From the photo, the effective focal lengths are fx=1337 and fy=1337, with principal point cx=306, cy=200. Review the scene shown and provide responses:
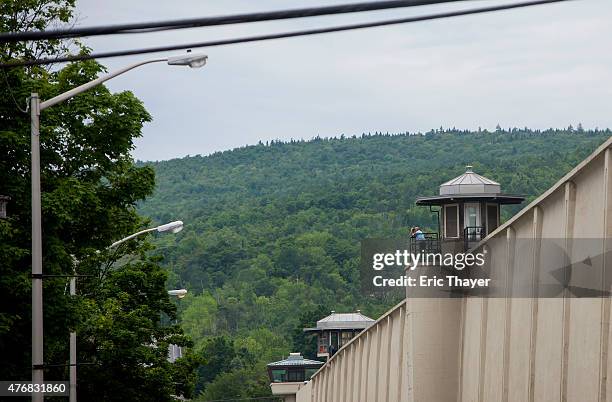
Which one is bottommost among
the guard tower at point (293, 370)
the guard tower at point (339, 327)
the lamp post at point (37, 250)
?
the guard tower at point (293, 370)

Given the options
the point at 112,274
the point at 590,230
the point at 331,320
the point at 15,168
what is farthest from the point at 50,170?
the point at 331,320

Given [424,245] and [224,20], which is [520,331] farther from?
[224,20]

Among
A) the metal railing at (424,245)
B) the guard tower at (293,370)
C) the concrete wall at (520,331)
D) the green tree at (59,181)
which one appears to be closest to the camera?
the concrete wall at (520,331)

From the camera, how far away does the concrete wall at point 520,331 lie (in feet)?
75.8

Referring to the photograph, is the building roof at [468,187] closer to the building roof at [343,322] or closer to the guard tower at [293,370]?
the building roof at [343,322]

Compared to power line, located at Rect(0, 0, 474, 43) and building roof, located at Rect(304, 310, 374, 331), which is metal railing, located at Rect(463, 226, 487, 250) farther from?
building roof, located at Rect(304, 310, 374, 331)

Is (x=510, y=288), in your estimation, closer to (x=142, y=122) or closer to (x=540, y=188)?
(x=142, y=122)

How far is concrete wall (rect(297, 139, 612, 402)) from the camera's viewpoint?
23.1m

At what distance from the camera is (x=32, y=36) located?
9.46 m

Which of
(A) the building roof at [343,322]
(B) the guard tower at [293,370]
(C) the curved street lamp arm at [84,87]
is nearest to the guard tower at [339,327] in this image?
(A) the building roof at [343,322]

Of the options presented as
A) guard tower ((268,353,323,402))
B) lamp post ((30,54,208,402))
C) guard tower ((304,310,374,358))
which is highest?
lamp post ((30,54,208,402))

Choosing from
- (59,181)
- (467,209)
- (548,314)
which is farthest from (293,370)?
(548,314)

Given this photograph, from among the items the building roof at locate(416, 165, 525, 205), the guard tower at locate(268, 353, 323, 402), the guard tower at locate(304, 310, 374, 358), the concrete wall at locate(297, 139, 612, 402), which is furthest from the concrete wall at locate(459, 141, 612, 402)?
the guard tower at locate(268, 353, 323, 402)

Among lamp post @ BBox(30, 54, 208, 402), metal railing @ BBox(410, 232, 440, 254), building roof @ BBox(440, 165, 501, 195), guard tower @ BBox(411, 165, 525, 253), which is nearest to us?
lamp post @ BBox(30, 54, 208, 402)
